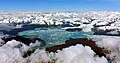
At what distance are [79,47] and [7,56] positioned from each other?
11.4m

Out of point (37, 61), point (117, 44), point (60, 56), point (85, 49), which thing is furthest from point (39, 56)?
point (117, 44)

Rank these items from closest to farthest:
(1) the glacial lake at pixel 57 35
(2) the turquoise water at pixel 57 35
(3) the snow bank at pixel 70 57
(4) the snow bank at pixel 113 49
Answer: (3) the snow bank at pixel 70 57
(4) the snow bank at pixel 113 49
(1) the glacial lake at pixel 57 35
(2) the turquoise water at pixel 57 35

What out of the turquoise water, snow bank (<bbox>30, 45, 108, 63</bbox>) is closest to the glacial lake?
the turquoise water

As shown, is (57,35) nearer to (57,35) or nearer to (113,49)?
(57,35)

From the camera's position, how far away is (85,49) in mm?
41875

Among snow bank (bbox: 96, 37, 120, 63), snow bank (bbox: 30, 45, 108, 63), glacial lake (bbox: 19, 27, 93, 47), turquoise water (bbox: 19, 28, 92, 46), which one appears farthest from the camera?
turquoise water (bbox: 19, 28, 92, 46)

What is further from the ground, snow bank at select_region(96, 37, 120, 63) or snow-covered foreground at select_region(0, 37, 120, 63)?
snow-covered foreground at select_region(0, 37, 120, 63)

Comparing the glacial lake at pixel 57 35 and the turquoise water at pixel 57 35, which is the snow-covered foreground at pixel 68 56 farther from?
the turquoise water at pixel 57 35

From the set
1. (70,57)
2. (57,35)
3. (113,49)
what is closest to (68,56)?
(70,57)

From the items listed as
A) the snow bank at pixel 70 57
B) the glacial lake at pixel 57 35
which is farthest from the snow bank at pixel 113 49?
the glacial lake at pixel 57 35

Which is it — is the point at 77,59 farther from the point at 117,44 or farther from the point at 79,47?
the point at 117,44

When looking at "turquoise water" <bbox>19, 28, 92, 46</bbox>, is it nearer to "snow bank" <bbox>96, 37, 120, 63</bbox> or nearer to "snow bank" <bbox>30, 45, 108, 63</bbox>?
"snow bank" <bbox>96, 37, 120, 63</bbox>

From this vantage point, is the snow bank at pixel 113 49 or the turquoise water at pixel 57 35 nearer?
the snow bank at pixel 113 49

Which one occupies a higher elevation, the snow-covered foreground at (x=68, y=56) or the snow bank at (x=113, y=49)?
the snow-covered foreground at (x=68, y=56)
